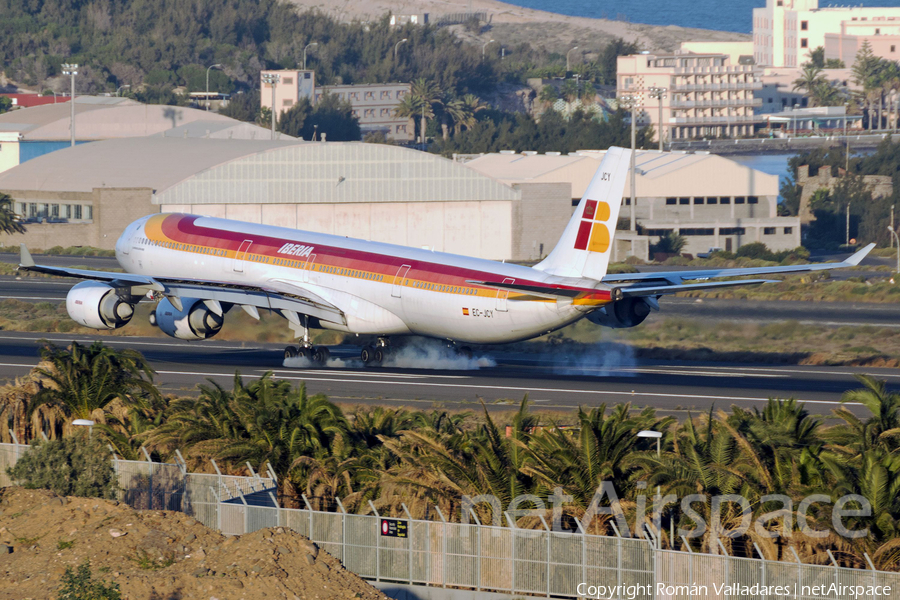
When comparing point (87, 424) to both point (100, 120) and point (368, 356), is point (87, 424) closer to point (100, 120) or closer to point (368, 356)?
point (368, 356)

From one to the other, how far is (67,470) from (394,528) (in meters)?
9.19

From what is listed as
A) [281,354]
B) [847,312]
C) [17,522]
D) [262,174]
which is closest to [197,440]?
[17,522]

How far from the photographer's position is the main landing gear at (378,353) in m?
52.3

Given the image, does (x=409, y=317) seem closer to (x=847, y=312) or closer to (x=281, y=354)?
(x=281, y=354)

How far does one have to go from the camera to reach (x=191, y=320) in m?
51.7

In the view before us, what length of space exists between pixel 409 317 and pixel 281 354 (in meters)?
9.94

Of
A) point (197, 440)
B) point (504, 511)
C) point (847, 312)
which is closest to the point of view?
point (504, 511)

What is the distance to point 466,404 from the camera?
43.0m

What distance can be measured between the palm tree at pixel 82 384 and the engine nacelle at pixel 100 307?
45.8 feet

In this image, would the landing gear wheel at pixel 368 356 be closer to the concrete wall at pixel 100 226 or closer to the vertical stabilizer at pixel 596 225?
the vertical stabilizer at pixel 596 225

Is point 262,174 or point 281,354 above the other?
point 262,174

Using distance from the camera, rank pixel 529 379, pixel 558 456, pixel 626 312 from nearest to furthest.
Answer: pixel 558 456 < pixel 626 312 < pixel 529 379

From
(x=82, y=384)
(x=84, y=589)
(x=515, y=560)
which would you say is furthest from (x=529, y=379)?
(x=84, y=589)

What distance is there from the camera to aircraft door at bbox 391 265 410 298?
4866 cm
